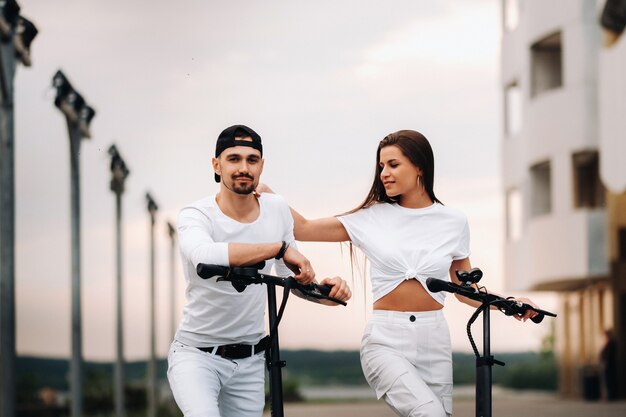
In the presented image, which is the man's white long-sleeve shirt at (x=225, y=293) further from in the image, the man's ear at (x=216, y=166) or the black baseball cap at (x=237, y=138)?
the black baseball cap at (x=237, y=138)

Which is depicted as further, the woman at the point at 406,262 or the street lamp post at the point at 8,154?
the street lamp post at the point at 8,154

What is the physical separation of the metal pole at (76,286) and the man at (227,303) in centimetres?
1509

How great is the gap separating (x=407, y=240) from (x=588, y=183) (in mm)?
32745

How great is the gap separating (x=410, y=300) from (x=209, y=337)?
0.97 metres

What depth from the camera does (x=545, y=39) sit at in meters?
37.7

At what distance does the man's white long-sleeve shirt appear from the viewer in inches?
218

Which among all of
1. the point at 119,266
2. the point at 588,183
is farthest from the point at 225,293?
the point at 588,183

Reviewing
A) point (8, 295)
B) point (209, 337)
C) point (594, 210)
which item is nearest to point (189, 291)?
point (209, 337)

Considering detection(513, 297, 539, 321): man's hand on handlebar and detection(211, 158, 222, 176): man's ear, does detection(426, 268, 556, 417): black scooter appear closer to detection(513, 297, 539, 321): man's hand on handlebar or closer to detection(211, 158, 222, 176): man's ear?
detection(513, 297, 539, 321): man's hand on handlebar

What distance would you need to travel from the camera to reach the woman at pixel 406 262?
19.2ft

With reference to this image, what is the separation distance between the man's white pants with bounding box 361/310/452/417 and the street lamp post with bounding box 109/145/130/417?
67.1ft

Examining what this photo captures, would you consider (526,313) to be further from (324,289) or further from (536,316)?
(324,289)

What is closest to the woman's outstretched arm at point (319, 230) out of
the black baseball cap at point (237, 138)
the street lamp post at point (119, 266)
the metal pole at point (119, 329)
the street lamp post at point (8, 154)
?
the black baseball cap at point (237, 138)

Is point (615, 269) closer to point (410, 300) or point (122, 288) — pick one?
point (122, 288)
